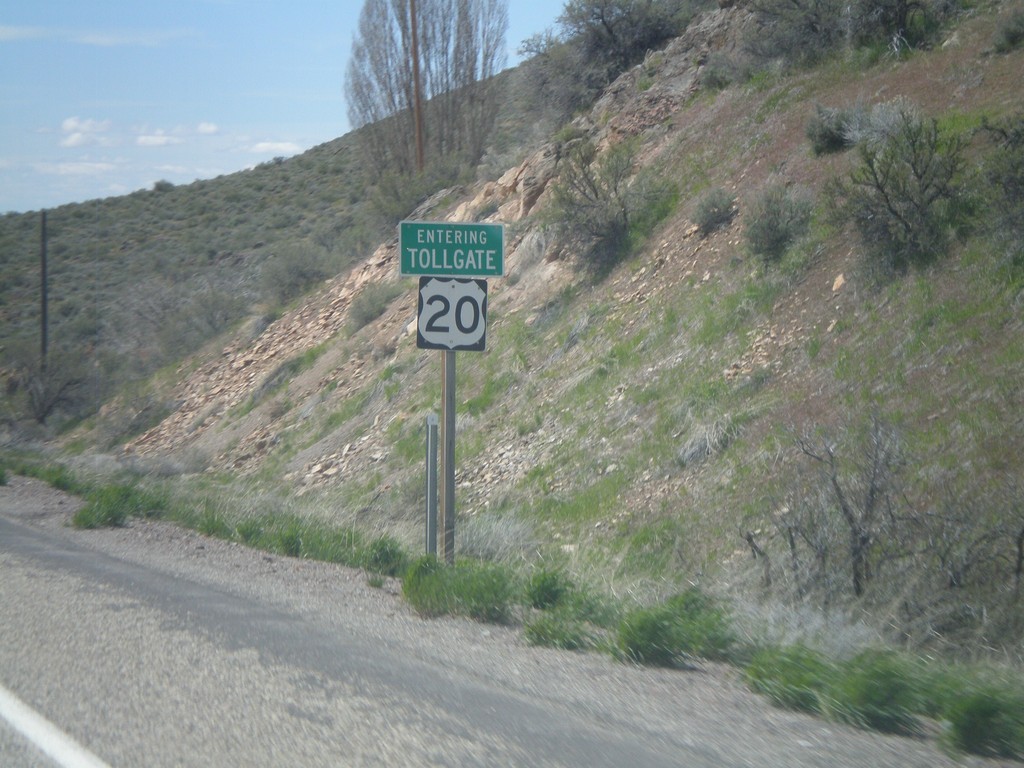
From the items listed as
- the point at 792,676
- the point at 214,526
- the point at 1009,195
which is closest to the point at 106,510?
the point at 214,526

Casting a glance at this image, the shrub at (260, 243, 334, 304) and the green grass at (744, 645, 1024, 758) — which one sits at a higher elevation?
the shrub at (260, 243, 334, 304)

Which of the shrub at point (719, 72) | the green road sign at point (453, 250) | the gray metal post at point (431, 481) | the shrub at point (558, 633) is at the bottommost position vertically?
the shrub at point (558, 633)

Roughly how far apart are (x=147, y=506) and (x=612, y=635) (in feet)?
30.3

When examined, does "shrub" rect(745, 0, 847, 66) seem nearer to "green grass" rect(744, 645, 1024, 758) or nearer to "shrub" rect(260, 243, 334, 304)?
"shrub" rect(260, 243, 334, 304)

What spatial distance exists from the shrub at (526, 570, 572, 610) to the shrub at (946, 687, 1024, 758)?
3.73 metres

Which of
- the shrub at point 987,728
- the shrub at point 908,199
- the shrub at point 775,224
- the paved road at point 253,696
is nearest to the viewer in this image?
the shrub at point 987,728

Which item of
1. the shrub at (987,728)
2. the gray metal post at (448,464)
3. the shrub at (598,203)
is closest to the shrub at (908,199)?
the shrub at (598,203)

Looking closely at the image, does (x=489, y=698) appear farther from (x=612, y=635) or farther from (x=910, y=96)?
(x=910, y=96)

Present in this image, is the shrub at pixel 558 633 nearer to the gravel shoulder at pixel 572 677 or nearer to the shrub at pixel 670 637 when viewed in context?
the gravel shoulder at pixel 572 677

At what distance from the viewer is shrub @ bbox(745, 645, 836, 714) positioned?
18.3 ft

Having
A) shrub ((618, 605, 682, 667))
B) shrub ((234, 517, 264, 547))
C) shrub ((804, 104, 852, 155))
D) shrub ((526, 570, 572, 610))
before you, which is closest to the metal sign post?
shrub ((526, 570, 572, 610))

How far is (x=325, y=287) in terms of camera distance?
1249 inches

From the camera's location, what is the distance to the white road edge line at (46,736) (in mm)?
4762

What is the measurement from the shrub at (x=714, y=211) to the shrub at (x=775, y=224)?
6.04ft
